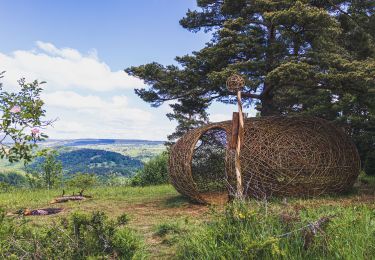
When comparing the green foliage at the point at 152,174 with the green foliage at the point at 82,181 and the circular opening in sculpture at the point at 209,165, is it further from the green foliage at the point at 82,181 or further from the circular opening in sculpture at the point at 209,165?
the circular opening in sculpture at the point at 209,165

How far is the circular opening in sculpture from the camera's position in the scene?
455 inches

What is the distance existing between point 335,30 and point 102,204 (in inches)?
315

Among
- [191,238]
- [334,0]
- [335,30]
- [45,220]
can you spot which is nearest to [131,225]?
[45,220]

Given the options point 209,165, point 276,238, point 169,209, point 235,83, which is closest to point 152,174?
point 209,165

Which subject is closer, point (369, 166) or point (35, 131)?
point (35, 131)

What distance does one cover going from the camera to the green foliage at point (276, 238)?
384 centimetres

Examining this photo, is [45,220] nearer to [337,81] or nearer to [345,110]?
[337,81]

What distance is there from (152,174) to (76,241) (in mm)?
14308


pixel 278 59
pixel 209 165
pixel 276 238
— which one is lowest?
pixel 276 238

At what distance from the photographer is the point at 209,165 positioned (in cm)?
1182

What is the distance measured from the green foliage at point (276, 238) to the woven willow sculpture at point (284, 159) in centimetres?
394

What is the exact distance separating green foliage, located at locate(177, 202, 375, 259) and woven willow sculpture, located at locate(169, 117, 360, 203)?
394 centimetres

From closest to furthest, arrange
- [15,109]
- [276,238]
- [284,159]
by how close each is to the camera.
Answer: [276,238]
[15,109]
[284,159]

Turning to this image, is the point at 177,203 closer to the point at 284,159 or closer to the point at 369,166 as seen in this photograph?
the point at 284,159
